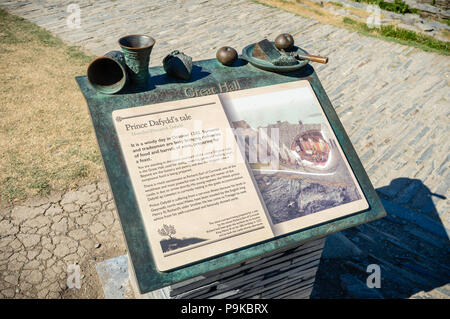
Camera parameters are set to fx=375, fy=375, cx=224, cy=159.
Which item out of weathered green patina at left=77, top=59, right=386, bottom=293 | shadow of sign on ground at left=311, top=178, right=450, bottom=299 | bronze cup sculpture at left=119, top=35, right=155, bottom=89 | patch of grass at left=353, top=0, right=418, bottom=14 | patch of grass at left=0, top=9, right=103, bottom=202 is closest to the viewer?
weathered green patina at left=77, top=59, right=386, bottom=293

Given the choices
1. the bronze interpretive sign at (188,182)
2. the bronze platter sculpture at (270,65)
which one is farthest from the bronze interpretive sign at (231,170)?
the bronze platter sculpture at (270,65)

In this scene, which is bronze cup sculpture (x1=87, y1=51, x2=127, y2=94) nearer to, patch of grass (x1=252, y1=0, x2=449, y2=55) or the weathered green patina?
the weathered green patina

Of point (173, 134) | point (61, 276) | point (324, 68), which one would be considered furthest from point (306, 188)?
point (324, 68)

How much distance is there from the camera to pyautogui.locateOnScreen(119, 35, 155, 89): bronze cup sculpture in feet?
7.54

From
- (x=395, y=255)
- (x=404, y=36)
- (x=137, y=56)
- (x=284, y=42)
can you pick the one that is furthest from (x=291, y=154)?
(x=404, y=36)

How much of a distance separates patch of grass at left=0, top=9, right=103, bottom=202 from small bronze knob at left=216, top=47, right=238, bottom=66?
2.63m

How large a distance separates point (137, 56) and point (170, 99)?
0.33 m

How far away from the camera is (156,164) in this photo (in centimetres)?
220

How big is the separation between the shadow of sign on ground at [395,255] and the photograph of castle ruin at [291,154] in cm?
149

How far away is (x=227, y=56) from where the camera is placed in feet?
9.09

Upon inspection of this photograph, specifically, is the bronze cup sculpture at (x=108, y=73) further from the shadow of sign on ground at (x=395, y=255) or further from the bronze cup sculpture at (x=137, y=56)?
the shadow of sign on ground at (x=395, y=255)

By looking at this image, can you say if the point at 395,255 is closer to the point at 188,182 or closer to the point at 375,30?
the point at 188,182

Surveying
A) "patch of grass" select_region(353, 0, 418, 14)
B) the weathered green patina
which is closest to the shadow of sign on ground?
the weathered green patina

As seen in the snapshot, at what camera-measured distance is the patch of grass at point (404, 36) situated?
7906 mm
